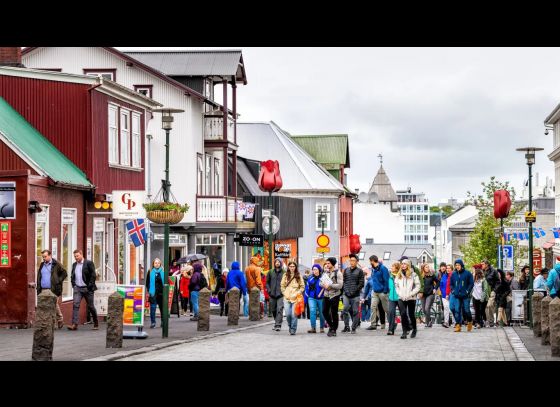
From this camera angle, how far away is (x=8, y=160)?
86.5ft

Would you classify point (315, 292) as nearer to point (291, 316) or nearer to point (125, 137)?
point (291, 316)

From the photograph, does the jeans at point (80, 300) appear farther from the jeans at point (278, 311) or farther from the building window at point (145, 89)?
the building window at point (145, 89)

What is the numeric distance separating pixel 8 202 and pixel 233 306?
6293 mm

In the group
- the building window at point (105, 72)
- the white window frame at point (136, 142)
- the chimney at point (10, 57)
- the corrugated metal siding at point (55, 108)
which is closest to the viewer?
the corrugated metal siding at point (55, 108)

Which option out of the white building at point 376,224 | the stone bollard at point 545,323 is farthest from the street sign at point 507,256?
the white building at point 376,224

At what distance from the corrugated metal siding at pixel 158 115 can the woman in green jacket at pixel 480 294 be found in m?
18.2

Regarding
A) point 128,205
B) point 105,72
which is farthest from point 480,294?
point 105,72

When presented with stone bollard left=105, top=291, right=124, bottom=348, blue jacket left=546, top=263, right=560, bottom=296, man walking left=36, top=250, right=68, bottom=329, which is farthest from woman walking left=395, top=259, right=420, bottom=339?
man walking left=36, top=250, right=68, bottom=329

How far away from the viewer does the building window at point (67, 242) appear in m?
28.1

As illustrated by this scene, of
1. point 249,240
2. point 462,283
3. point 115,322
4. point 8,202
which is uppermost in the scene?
point 8,202

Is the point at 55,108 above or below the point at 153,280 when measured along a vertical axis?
above
